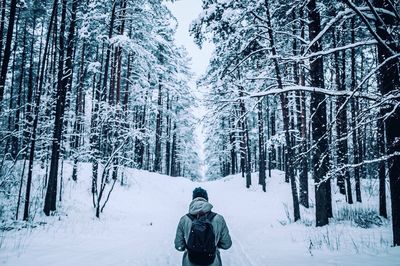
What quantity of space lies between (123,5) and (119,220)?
39.6 feet

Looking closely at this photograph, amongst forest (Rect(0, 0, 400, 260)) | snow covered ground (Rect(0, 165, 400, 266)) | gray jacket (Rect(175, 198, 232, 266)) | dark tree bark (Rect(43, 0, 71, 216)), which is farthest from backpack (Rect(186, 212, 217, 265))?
dark tree bark (Rect(43, 0, 71, 216))

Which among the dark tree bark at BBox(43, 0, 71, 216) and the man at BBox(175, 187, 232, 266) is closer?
the man at BBox(175, 187, 232, 266)

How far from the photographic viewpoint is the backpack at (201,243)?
3381 millimetres

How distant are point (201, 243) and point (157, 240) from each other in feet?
19.8

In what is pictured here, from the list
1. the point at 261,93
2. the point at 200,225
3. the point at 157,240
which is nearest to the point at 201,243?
the point at 200,225

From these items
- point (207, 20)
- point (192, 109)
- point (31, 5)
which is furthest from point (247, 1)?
point (192, 109)

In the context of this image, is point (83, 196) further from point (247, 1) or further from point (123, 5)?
point (247, 1)

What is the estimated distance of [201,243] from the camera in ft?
11.1

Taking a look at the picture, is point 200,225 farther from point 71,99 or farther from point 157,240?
point 71,99

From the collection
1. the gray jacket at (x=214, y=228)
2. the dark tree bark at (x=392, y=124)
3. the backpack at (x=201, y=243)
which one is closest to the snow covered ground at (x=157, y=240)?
the dark tree bark at (x=392, y=124)

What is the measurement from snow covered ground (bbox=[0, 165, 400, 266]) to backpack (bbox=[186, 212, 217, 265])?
3.17 meters

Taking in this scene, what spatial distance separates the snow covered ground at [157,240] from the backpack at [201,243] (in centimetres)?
317

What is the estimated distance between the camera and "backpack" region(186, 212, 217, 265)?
133 inches

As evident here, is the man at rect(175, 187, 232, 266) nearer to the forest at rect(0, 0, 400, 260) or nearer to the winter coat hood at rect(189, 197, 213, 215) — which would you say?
the winter coat hood at rect(189, 197, 213, 215)
